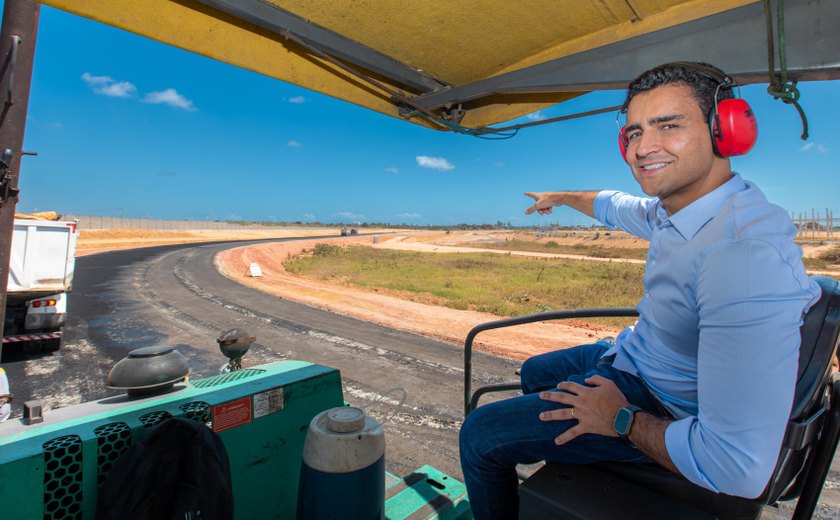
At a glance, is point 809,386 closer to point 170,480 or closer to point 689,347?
point 689,347

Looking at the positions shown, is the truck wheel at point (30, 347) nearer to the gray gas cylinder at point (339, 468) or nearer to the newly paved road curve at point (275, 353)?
the newly paved road curve at point (275, 353)

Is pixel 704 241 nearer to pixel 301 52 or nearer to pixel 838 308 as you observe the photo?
pixel 838 308

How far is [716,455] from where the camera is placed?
105cm

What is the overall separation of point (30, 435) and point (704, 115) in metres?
2.41

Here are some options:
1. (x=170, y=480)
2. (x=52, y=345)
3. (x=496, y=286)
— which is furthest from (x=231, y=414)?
(x=496, y=286)

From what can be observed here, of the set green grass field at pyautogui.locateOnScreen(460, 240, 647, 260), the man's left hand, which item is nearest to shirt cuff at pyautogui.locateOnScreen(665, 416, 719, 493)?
the man's left hand

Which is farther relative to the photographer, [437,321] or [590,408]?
[437,321]

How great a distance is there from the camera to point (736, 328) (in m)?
1.02

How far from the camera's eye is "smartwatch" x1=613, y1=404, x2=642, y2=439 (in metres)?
1.24

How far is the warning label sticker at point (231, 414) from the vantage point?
5.63ft

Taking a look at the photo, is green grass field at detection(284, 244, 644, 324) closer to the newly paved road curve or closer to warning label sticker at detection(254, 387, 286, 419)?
the newly paved road curve

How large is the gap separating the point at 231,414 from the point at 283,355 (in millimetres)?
5592

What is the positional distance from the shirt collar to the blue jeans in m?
0.57

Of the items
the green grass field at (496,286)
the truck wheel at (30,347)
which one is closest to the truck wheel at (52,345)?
the truck wheel at (30,347)
